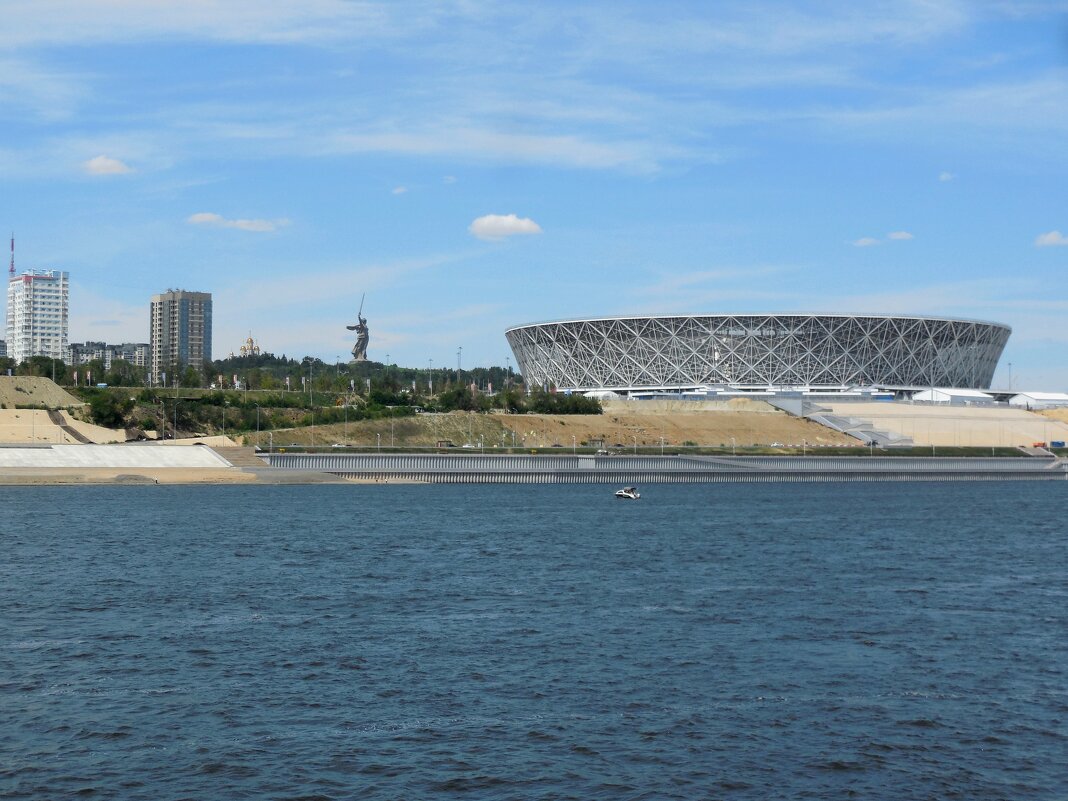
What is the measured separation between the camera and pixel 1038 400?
177 meters

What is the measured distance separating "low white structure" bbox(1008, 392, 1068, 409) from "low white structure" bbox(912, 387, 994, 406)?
5799mm

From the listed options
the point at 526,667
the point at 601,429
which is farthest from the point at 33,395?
the point at 526,667

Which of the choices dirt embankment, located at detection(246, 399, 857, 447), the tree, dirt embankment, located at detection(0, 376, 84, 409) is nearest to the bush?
dirt embankment, located at detection(0, 376, 84, 409)

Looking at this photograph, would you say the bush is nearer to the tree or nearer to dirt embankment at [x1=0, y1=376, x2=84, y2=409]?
dirt embankment at [x1=0, y1=376, x2=84, y2=409]

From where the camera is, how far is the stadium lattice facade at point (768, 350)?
163750 mm

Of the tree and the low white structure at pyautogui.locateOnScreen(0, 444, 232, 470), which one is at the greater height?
the tree

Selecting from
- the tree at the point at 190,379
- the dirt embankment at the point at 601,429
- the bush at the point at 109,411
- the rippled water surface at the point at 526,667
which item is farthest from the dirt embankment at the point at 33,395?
the rippled water surface at the point at 526,667

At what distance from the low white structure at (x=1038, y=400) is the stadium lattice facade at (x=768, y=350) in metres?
9.10

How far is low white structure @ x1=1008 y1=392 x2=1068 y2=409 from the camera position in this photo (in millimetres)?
173762

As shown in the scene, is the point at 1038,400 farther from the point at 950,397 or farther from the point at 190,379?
the point at 190,379

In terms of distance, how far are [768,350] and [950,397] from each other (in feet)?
81.8

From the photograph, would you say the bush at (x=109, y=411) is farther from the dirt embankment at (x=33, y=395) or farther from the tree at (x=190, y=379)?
the tree at (x=190, y=379)

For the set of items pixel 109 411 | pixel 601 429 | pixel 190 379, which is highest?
pixel 190 379

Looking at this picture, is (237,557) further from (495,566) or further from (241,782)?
(241,782)
